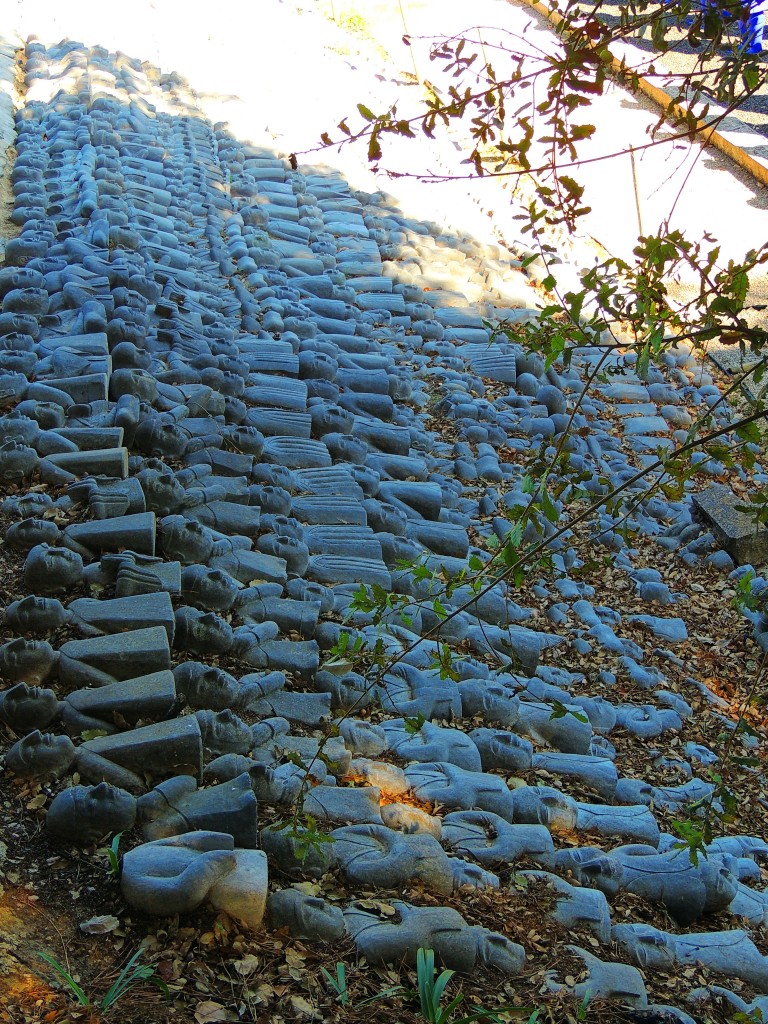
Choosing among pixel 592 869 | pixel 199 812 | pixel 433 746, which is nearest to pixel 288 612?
pixel 433 746

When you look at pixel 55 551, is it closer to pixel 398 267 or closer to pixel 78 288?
pixel 78 288

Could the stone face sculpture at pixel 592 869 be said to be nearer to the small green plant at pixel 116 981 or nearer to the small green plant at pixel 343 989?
the small green plant at pixel 343 989

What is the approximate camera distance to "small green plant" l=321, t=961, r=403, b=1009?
1.76 metres

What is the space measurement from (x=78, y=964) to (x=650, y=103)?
931 cm

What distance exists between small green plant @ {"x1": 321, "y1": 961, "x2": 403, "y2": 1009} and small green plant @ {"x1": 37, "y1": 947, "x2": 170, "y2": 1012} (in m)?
0.27

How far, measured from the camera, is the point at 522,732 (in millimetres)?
2963

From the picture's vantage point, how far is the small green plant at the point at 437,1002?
1702mm

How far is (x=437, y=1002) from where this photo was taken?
1.73 m

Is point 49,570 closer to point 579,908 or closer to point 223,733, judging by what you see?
point 223,733

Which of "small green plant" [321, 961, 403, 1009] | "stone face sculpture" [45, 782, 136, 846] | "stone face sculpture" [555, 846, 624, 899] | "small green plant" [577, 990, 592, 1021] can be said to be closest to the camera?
"small green plant" [321, 961, 403, 1009]

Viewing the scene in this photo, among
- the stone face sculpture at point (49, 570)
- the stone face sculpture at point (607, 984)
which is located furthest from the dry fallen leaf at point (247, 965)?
the stone face sculpture at point (49, 570)

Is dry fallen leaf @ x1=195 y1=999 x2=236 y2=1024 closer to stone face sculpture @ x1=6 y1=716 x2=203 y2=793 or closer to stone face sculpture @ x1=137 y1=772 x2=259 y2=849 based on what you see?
stone face sculpture @ x1=137 y1=772 x2=259 y2=849

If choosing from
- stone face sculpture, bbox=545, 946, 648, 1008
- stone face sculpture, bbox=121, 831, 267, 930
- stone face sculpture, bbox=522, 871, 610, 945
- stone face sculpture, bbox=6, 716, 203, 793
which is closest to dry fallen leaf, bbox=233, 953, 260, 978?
stone face sculpture, bbox=121, 831, 267, 930

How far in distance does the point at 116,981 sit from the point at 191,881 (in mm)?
205
